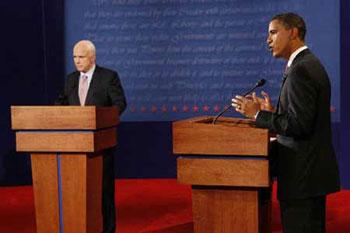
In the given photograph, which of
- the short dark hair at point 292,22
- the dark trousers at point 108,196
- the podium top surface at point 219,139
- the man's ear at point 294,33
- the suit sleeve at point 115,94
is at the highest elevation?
the short dark hair at point 292,22

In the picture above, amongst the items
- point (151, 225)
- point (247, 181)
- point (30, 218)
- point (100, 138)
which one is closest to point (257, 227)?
point (247, 181)

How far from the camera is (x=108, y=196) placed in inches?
165

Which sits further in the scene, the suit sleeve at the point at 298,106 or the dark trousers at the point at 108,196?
the dark trousers at the point at 108,196

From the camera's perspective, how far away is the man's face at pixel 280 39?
268 centimetres

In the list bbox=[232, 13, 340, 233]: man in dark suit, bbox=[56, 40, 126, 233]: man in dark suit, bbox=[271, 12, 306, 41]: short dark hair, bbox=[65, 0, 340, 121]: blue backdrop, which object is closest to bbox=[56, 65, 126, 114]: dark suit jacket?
bbox=[56, 40, 126, 233]: man in dark suit

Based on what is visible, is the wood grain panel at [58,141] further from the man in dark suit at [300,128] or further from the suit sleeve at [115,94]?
the man in dark suit at [300,128]

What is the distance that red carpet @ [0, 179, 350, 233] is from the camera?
15.7ft

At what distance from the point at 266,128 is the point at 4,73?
4.69m

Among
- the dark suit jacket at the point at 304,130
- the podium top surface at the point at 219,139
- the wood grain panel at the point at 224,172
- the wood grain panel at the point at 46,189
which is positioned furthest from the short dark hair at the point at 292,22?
the wood grain panel at the point at 46,189

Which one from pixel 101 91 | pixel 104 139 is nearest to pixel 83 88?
pixel 101 91

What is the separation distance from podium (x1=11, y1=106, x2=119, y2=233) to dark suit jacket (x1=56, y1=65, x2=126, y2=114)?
554 millimetres

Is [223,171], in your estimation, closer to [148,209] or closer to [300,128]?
[300,128]

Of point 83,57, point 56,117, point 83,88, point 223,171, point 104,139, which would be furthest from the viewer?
point 83,88

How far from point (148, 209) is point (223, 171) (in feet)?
9.39
